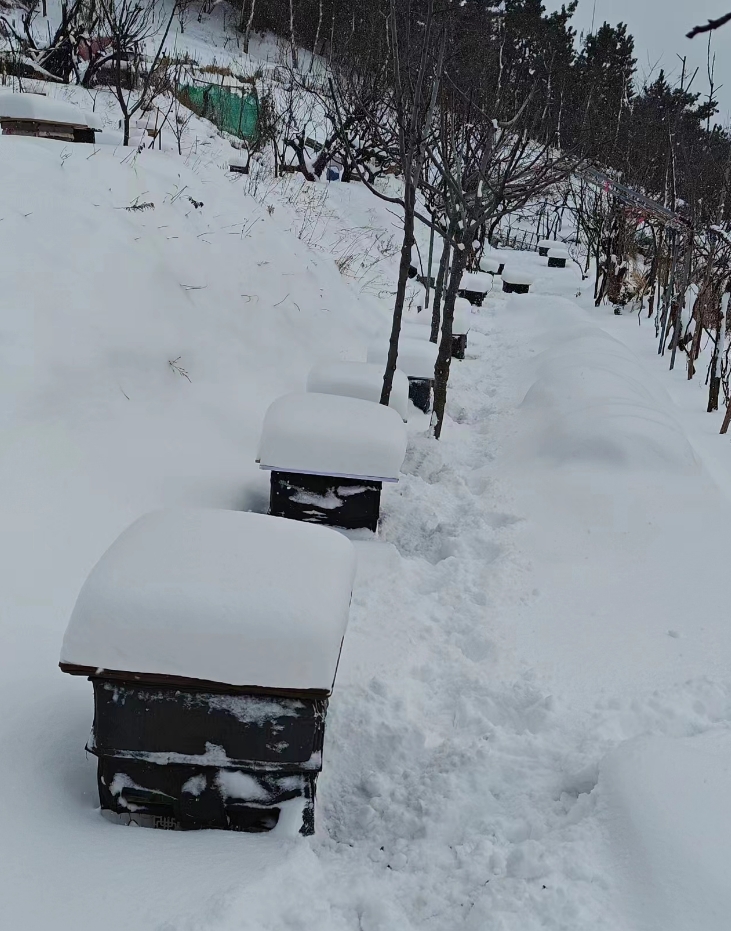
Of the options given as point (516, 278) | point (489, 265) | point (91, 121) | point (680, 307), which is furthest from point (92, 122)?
point (489, 265)

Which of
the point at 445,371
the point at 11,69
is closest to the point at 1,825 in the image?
the point at 445,371

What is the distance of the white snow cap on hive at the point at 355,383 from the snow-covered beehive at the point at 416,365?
1.16m

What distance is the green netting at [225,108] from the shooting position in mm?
19047

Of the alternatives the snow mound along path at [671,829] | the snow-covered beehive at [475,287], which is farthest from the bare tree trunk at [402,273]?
the snow-covered beehive at [475,287]

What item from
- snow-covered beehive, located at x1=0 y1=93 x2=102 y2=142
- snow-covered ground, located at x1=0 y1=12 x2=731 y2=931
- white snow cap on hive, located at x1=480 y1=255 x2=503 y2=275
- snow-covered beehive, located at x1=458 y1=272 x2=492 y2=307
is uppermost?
snow-covered beehive, located at x1=0 y1=93 x2=102 y2=142

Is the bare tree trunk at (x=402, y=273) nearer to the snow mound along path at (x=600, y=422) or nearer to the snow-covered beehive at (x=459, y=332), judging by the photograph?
the snow mound along path at (x=600, y=422)

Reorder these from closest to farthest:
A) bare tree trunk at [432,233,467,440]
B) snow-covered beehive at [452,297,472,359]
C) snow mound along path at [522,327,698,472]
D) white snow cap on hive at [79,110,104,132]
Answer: snow mound along path at [522,327,698,472] → bare tree trunk at [432,233,467,440] → white snow cap on hive at [79,110,104,132] → snow-covered beehive at [452,297,472,359]

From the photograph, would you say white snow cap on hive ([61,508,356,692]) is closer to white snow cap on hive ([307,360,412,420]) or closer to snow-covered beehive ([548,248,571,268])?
white snow cap on hive ([307,360,412,420])

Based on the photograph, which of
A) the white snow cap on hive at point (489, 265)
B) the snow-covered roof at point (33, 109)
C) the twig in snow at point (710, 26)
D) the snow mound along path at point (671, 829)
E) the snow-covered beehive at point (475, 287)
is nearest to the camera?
the twig in snow at point (710, 26)

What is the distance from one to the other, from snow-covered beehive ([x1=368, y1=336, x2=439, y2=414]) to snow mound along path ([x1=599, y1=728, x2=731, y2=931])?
185 inches

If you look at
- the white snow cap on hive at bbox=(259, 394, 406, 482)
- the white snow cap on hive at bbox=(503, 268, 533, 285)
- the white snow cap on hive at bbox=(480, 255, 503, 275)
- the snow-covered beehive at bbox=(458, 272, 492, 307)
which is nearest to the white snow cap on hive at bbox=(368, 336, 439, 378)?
the white snow cap on hive at bbox=(259, 394, 406, 482)

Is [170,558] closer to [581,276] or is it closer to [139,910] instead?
[139,910]

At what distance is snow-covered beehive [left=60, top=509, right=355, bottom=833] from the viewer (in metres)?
1.88

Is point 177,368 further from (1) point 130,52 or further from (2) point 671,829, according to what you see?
(1) point 130,52
